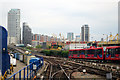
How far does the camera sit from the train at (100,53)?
74.1 feet

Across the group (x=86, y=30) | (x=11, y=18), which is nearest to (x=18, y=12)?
(x=11, y=18)

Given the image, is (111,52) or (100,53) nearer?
(111,52)

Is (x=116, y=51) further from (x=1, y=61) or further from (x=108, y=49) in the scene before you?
(x=1, y=61)

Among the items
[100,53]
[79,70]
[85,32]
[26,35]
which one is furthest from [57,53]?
[26,35]

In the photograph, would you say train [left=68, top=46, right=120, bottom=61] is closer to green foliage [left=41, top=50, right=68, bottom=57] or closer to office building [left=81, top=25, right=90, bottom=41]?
green foliage [left=41, top=50, right=68, bottom=57]

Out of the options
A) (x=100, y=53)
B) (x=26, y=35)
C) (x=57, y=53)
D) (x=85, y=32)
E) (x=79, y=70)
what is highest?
(x=85, y=32)

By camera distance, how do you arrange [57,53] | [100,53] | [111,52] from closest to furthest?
[111,52] < [100,53] < [57,53]

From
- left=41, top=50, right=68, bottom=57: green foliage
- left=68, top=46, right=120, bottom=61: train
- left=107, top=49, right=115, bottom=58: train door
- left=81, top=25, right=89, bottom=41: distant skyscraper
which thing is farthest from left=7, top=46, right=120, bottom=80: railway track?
left=81, top=25, right=89, bottom=41: distant skyscraper

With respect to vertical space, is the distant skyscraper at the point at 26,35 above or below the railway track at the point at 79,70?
above

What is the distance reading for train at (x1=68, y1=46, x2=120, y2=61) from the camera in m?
22.6

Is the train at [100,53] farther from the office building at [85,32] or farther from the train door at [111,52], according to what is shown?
the office building at [85,32]

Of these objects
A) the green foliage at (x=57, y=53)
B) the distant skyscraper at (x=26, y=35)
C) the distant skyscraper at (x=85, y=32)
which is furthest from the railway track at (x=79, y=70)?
the distant skyscraper at (x=26, y=35)

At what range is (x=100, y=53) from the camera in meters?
26.4

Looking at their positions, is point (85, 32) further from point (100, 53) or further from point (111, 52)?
point (111, 52)
